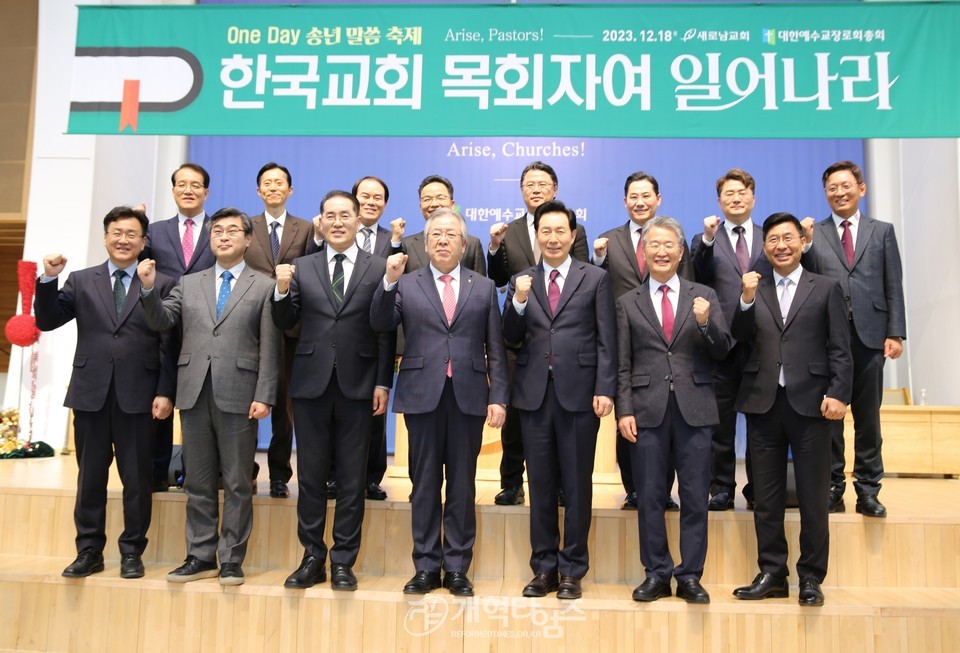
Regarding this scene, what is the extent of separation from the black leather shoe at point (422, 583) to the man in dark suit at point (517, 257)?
1.71 ft

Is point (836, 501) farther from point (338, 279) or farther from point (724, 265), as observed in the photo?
point (338, 279)

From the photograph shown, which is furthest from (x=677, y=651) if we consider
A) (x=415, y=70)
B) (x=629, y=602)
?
(x=415, y=70)

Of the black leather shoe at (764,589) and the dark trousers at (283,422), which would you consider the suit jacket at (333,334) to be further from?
the black leather shoe at (764,589)

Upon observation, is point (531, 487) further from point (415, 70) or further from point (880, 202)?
point (880, 202)

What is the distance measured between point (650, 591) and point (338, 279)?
1716 millimetres

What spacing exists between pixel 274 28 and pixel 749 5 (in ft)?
7.07

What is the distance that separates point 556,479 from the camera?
3.04 meters

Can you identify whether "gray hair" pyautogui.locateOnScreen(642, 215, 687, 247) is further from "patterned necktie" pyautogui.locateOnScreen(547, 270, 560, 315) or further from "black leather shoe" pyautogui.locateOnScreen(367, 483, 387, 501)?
"black leather shoe" pyautogui.locateOnScreen(367, 483, 387, 501)

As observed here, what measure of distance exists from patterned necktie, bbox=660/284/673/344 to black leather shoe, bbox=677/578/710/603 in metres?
0.91

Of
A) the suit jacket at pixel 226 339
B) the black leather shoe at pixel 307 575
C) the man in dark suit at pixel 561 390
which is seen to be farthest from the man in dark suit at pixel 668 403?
the suit jacket at pixel 226 339

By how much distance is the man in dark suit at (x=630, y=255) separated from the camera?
10.9ft

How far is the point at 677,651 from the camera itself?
9.39 feet

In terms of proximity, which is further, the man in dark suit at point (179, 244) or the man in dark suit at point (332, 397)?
the man in dark suit at point (179, 244)

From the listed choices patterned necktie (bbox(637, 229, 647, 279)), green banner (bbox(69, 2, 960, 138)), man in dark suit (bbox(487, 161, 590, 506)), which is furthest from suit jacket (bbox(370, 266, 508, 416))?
green banner (bbox(69, 2, 960, 138))
